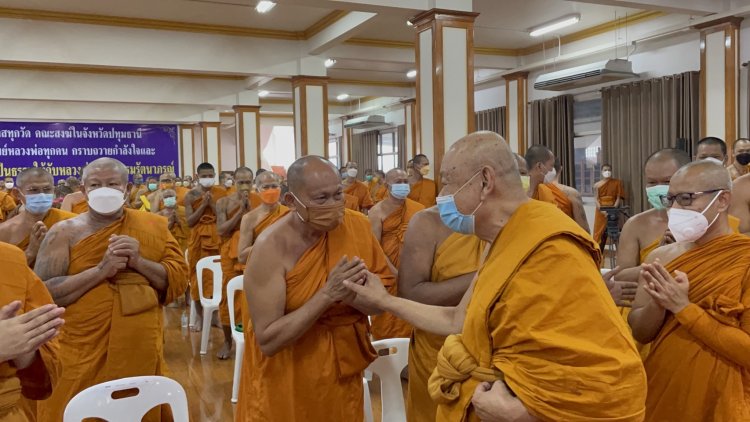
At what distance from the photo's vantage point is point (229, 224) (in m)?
5.58

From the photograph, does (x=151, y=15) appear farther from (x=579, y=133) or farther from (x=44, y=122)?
(x=44, y=122)

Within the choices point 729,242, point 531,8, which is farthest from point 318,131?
point 729,242

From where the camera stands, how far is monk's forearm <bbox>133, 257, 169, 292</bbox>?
2.79m

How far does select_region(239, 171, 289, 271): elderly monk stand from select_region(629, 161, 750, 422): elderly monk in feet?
9.76

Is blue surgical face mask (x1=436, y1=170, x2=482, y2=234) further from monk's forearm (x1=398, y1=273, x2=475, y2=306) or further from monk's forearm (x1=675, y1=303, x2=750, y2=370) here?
monk's forearm (x1=675, y1=303, x2=750, y2=370)

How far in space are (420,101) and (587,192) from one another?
6.34m

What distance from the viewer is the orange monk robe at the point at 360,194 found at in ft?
27.2

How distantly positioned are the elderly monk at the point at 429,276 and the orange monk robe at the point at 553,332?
0.81 metres

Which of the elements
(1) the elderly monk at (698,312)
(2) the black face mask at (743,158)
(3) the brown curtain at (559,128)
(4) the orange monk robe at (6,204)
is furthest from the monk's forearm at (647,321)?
(3) the brown curtain at (559,128)

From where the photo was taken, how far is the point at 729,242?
6.66 feet

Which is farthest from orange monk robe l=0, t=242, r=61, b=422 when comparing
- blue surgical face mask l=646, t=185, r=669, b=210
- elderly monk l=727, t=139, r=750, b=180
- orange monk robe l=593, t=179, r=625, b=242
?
orange monk robe l=593, t=179, r=625, b=242

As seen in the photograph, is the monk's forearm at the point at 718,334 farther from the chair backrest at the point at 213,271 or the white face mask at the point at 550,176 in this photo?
the chair backrest at the point at 213,271

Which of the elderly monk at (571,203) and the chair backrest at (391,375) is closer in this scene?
the chair backrest at (391,375)

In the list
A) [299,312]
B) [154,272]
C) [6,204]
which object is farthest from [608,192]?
[299,312]
